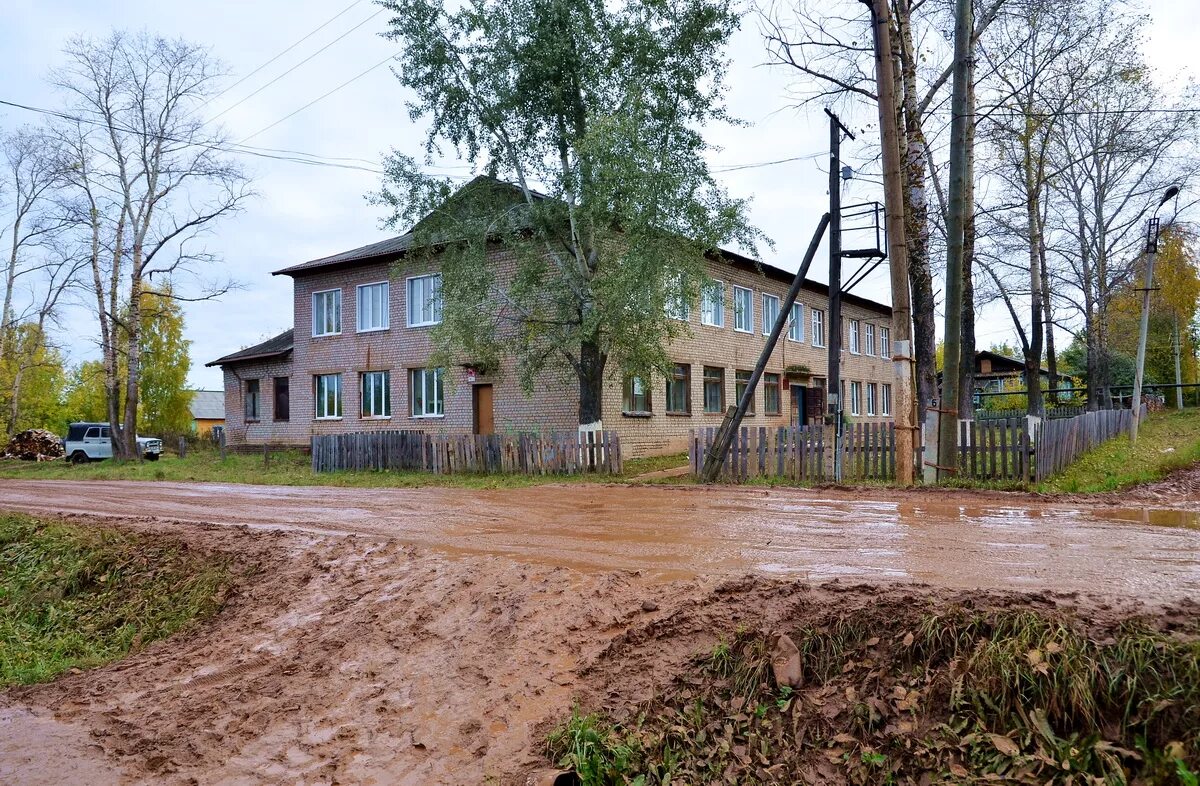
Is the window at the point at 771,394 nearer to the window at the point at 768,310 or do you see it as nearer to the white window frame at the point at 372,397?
the window at the point at 768,310

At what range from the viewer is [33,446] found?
34844mm

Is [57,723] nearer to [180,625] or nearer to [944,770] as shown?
[180,625]

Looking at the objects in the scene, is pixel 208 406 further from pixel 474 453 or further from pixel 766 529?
pixel 766 529

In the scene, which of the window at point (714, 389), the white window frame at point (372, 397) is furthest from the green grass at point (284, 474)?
the window at point (714, 389)

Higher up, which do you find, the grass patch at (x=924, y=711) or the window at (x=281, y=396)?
the window at (x=281, y=396)

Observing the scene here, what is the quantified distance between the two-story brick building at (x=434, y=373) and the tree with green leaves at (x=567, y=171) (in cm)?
245

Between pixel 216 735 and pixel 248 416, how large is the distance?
97.5 feet

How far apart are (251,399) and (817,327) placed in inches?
941

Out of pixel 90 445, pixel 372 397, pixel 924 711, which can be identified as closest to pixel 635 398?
pixel 372 397

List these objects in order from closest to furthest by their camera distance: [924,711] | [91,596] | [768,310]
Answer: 1. [924,711]
2. [91,596]
3. [768,310]

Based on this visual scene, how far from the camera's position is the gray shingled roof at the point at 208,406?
7344 centimetres

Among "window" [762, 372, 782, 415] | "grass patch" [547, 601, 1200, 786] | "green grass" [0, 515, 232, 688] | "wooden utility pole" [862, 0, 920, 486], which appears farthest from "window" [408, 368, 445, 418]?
"grass patch" [547, 601, 1200, 786]

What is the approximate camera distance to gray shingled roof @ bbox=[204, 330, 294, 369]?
3120 centimetres

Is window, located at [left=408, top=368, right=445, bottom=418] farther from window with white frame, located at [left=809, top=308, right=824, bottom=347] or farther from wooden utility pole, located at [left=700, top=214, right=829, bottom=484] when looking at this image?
window with white frame, located at [left=809, top=308, right=824, bottom=347]
